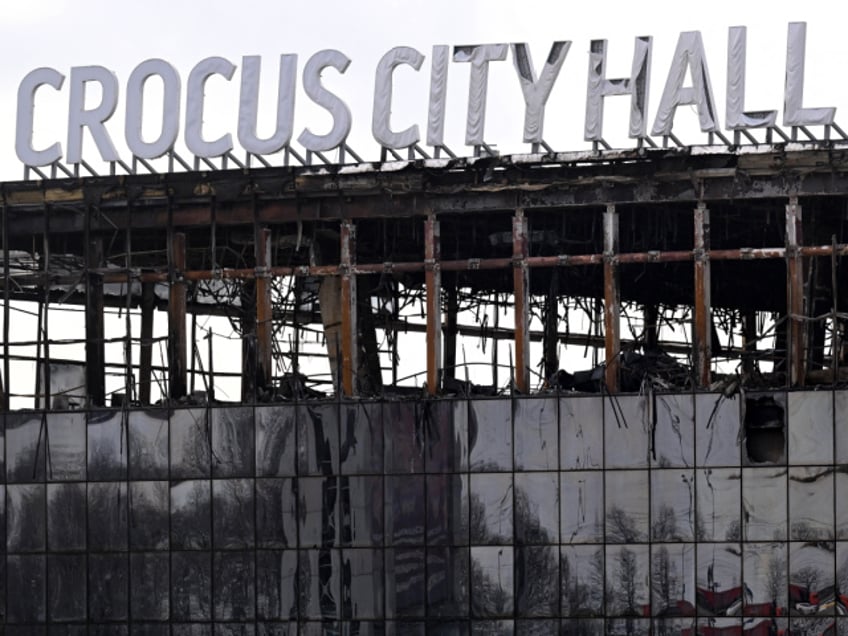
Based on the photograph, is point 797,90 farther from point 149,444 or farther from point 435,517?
point 149,444

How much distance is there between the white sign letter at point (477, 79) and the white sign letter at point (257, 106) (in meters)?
3.85

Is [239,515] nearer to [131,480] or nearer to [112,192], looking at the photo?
[131,480]

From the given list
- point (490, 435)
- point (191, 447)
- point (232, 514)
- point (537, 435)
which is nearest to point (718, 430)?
point (537, 435)

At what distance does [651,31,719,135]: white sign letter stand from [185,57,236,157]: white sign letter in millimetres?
10009

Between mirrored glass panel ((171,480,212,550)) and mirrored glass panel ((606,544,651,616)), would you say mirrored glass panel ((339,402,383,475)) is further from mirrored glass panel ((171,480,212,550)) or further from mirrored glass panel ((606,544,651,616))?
mirrored glass panel ((606,544,651,616))

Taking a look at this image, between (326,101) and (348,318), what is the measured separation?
5.31m

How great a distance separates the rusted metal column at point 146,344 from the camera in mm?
44000

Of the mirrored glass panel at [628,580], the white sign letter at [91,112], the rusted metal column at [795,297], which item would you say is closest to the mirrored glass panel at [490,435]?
the mirrored glass panel at [628,580]

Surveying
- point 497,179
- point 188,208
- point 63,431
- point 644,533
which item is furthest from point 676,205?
point 63,431

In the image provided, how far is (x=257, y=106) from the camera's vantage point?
145 feet

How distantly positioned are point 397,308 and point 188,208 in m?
7.51

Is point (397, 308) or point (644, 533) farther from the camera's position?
point (397, 308)

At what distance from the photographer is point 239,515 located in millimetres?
41281

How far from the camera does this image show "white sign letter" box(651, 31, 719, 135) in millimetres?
41562
